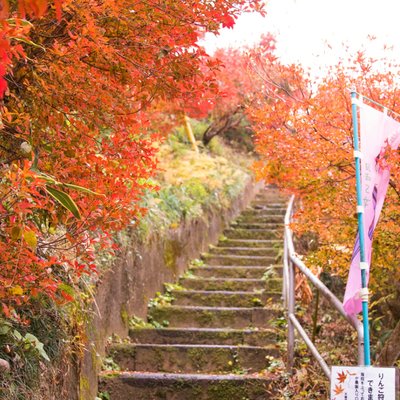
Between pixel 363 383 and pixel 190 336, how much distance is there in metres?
3.06

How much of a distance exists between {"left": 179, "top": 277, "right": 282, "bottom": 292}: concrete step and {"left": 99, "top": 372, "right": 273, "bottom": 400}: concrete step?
2455 millimetres

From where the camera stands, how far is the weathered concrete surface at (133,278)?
185 inches

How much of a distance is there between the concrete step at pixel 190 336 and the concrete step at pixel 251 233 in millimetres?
4150

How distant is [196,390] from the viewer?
16.0 ft

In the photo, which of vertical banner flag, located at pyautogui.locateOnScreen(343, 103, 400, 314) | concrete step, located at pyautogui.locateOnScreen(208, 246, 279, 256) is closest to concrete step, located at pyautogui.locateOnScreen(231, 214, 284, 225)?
concrete step, located at pyautogui.locateOnScreen(208, 246, 279, 256)

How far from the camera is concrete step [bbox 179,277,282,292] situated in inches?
296

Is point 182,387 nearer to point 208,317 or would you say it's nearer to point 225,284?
point 208,317

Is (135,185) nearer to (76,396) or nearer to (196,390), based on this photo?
(76,396)

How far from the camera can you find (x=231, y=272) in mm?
8148

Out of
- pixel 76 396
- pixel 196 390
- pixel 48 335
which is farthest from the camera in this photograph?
pixel 196 390

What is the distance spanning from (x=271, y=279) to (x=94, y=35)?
5.12 meters

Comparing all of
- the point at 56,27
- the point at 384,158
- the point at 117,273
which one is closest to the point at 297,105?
the point at 384,158

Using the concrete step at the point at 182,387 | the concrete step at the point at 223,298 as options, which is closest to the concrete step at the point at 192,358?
the concrete step at the point at 182,387

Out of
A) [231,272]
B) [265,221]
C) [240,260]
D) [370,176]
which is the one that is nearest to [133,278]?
[231,272]
